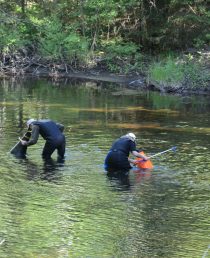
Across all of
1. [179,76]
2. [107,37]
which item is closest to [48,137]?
[179,76]

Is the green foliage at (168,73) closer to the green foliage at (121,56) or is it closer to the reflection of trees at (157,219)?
the green foliage at (121,56)

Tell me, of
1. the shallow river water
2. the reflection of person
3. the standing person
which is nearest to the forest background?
the shallow river water

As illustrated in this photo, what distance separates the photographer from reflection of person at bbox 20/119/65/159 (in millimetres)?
19047

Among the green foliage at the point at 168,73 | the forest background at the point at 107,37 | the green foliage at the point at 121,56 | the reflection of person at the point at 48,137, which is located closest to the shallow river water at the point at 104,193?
the reflection of person at the point at 48,137

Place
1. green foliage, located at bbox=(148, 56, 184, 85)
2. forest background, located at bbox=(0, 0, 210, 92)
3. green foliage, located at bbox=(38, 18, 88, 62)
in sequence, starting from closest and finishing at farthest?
green foliage, located at bbox=(148, 56, 184, 85), green foliage, located at bbox=(38, 18, 88, 62), forest background, located at bbox=(0, 0, 210, 92)

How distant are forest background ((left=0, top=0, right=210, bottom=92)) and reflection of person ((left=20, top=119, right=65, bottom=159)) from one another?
2256cm

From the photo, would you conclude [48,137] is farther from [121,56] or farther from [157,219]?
[121,56]

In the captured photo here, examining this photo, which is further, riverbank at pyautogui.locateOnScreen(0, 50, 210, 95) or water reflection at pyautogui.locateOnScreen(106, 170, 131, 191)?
riverbank at pyautogui.locateOnScreen(0, 50, 210, 95)

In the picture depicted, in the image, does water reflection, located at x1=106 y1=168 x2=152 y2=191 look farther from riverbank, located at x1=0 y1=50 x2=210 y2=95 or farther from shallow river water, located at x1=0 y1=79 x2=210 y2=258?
riverbank, located at x1=0 y1=50 x2=210 y2=95

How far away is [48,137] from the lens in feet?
62.6

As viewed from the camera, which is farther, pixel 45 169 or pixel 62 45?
pixel 62 45

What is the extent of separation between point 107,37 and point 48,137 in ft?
96.2

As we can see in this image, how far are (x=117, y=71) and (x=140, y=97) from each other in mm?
9503

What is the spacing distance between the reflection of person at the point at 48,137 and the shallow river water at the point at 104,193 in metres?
0.41
